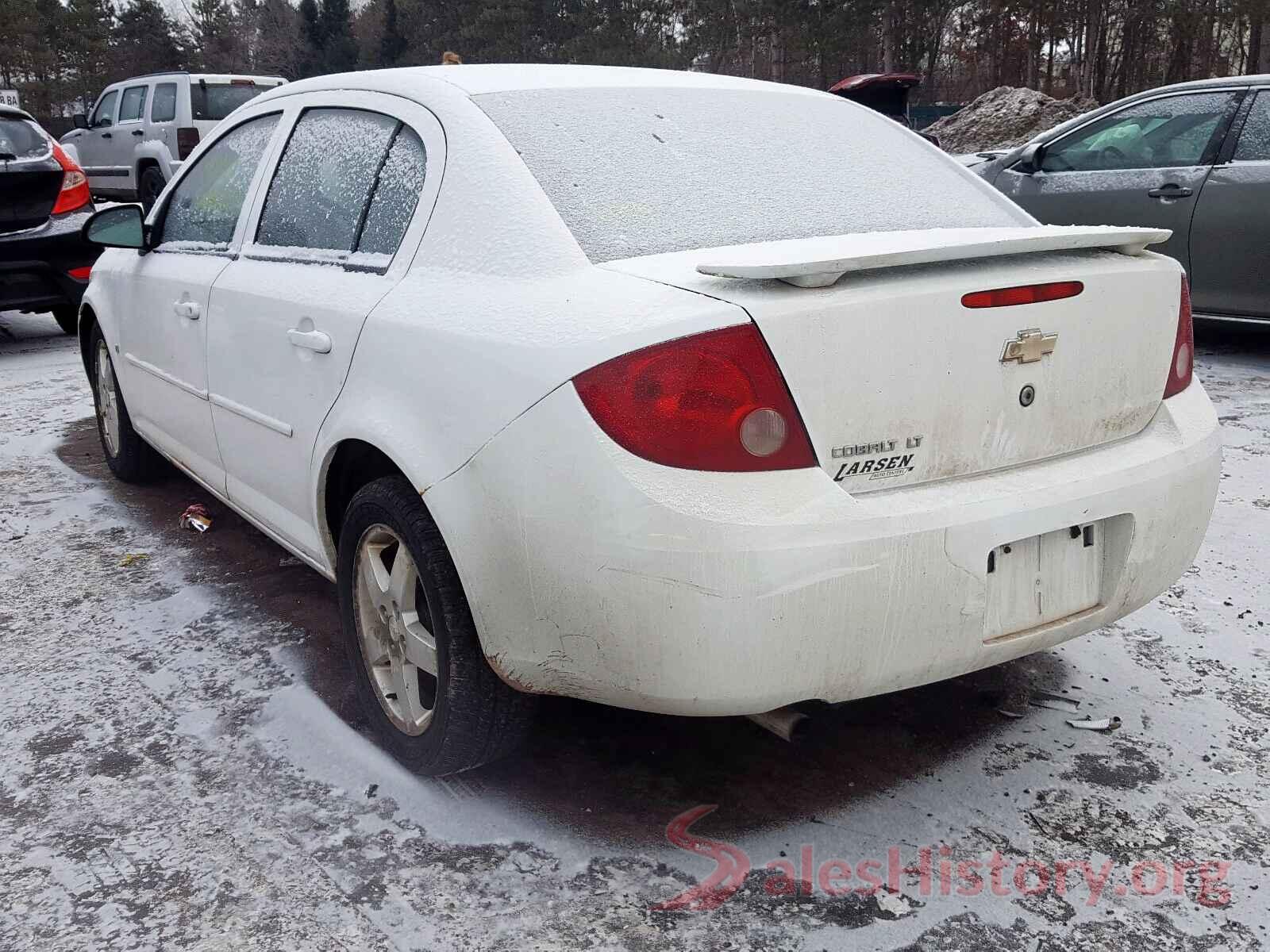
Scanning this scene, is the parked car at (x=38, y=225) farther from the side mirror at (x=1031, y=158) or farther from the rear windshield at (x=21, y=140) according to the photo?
the side mirror at (x=1031, y=158)

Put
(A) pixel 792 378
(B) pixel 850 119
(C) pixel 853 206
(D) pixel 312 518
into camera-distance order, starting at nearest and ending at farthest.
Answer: (A) pixel 792 378
(C) pixel 853 206
(D) pixel 312 518
(B) pixel 850 119

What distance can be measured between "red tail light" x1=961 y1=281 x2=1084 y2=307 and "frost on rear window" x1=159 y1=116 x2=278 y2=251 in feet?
7.30

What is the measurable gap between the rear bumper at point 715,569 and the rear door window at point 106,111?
17403 mm

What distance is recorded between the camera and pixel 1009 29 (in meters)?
28.4

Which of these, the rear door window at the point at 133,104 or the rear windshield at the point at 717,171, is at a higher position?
the rear door window at the point at 133,104

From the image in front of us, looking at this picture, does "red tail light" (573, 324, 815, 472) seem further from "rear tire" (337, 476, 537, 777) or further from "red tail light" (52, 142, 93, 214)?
"red tail light" (52, 142, 93, 214)

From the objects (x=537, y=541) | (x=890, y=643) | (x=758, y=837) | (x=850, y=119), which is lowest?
(x=758, y=837)

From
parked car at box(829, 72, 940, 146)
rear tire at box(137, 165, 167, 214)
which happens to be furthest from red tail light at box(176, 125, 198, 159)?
parked car at box(829, 72, 940, 146)

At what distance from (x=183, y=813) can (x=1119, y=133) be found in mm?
6552

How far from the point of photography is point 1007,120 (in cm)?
1875

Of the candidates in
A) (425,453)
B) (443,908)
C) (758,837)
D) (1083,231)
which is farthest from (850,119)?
(443,908)

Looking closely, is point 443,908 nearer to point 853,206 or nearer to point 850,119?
point 853,206

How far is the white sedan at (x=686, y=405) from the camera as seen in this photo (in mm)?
1938

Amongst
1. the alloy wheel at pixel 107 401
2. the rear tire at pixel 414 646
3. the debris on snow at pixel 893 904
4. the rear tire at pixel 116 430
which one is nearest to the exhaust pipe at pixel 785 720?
the debris on snow at pixel 893 904
